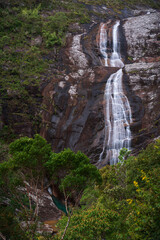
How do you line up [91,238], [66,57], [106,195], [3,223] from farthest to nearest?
[66,57], [106,195], [3,223], [91,238]

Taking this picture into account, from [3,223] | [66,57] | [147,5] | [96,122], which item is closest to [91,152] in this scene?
[96,122]

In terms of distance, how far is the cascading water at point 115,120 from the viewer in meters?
23.0

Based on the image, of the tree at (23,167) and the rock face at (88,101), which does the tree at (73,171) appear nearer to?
the tree at (23,167)

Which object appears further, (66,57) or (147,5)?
(147,5)

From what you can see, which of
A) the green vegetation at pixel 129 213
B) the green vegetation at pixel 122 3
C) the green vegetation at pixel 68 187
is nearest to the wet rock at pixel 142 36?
the green vegetation at pixel 122 3

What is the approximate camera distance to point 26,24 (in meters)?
39.7

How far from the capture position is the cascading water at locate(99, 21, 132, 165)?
75.5 feet

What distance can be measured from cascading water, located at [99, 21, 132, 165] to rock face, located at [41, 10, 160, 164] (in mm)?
579

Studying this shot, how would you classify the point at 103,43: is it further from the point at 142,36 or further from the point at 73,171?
the point at 73,171

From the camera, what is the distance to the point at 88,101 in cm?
2725

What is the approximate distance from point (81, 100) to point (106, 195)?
1551 cm

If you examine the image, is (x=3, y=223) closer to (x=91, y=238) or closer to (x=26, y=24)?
(x=91, y=238)

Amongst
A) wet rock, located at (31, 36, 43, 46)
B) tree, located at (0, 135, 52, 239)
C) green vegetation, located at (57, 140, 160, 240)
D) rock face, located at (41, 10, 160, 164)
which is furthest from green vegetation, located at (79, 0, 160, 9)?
tree, located at (0, 135, 52, 239)

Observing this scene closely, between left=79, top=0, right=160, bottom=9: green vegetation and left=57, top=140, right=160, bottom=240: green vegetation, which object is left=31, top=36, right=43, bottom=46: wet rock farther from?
left=57, top=140, right=160, bottom=240: green vegetation
